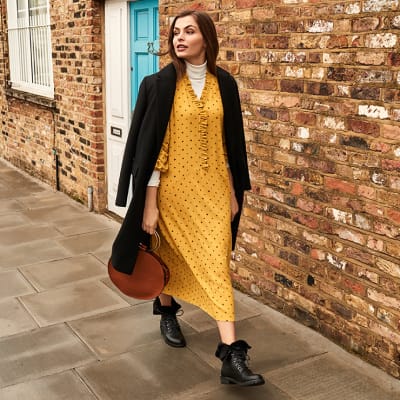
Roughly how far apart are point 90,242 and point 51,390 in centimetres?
264

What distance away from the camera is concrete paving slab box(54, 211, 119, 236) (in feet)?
20.2

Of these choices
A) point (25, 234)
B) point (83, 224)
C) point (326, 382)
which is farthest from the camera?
point (83, 224)

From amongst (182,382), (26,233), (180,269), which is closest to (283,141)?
(180,269)

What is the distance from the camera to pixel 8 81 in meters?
9.51

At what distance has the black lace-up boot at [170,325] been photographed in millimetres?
3709

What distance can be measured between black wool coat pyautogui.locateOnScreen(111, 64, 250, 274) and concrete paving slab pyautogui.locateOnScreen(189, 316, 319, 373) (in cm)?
74

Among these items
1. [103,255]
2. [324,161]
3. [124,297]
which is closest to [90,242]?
[103,255]

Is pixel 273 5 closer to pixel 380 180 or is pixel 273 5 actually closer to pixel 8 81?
pixel 380 180

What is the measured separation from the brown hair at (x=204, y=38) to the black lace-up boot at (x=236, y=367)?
1.45m

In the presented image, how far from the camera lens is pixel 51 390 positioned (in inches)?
127

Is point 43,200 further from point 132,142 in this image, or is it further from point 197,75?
point 197,75

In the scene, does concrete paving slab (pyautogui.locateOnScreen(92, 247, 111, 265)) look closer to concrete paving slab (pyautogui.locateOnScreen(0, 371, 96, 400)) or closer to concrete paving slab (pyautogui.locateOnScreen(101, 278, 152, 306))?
concrete paving slab (pyautogui.locateOnScreen(101, 278, 152, 306))

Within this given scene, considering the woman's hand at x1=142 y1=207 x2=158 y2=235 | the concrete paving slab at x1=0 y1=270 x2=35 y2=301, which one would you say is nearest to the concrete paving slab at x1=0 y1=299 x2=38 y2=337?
the concrete paving slab at x1=0 y1=270 x2=35 y2=301

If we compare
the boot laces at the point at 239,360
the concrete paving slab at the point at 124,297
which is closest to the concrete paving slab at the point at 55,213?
the concrete paving slab at the point at 124,297
